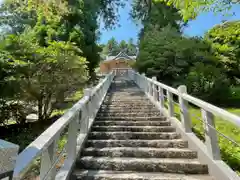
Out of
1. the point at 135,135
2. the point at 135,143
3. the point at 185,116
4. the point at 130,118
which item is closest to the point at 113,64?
the point at 130,118

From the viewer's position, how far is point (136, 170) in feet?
10.6

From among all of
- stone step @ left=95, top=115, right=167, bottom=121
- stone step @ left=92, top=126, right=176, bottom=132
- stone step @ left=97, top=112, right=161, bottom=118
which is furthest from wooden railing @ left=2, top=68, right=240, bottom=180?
stone step @ left=97, top=112, right=161, bottom=118

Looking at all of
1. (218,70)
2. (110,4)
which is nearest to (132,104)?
(218,70)

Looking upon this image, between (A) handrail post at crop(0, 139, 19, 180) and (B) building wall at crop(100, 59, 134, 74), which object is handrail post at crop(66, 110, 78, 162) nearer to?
(A) handrail post at crop(0, 139, 19, 180)

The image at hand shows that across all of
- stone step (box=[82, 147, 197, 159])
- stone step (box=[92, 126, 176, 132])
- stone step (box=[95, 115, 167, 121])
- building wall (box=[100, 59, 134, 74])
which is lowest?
stone step (box=[82, 147, 197, 159])

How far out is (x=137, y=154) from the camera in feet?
11.8

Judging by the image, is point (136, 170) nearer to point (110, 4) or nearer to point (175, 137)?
point (175, 137)

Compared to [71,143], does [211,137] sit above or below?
above

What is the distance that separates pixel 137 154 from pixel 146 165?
39cm

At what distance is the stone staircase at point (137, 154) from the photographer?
306 cm

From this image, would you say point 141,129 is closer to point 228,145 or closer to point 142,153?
point 142,153

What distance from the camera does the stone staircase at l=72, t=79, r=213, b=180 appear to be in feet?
10.0

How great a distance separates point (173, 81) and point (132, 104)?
221 inches

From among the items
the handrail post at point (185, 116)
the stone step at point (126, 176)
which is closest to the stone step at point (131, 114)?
the handrail post at point (185, 116)
